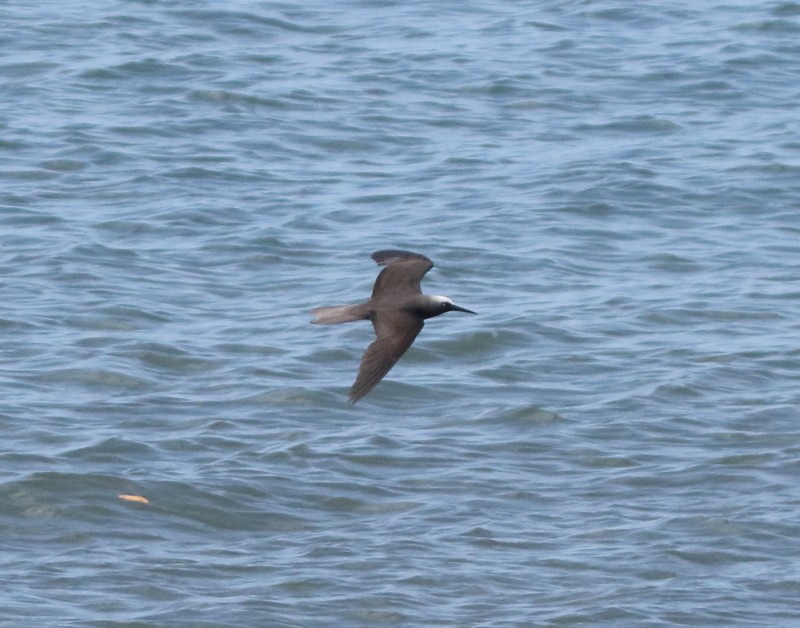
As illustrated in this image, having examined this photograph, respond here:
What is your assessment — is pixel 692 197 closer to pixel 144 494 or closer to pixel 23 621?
pixel 144 494

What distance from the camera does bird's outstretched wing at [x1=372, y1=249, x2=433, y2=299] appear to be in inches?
332

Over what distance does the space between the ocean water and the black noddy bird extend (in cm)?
107

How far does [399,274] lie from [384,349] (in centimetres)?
82

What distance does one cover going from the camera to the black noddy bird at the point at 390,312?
769 cm

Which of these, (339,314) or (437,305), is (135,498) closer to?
(339,314)

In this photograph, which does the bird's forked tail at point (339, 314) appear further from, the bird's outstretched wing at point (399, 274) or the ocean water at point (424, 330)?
the ocean water at point (424, 330)

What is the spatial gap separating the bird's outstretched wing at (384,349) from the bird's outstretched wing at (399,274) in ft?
1.10

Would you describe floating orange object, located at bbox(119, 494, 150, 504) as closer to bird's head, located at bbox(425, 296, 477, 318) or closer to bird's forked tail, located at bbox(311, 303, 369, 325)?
bird's forked tail, located at bbox(311, 303, 369, 325)

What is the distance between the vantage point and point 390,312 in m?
8.12

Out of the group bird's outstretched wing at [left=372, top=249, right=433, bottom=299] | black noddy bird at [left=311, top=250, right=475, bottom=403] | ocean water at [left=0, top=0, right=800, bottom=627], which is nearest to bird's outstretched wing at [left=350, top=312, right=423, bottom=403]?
black noddy bird at [left=311, top=250, right=475, bottom=403]

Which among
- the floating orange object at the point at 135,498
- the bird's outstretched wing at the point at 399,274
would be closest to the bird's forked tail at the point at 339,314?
the bird's outstretched wing at the point at 399,274

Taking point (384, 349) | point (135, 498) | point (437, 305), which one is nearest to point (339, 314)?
point (384, 349)

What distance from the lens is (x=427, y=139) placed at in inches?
584

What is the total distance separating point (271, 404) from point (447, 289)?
211 centimetres
